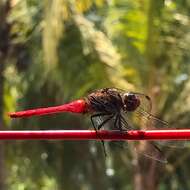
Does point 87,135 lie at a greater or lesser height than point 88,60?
greater

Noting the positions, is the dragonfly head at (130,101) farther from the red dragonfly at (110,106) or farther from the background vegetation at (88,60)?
the background vegetation at (88,60)

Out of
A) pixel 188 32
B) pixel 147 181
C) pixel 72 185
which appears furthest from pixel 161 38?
pixel 72 185

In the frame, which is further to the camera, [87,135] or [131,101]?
[131,101]

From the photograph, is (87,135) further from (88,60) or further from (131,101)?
(88,60)

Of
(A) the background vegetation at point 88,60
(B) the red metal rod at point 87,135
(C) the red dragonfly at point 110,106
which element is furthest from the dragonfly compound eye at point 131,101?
(A) the background vegetation at point 88,60

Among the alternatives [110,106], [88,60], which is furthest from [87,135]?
[88,60]

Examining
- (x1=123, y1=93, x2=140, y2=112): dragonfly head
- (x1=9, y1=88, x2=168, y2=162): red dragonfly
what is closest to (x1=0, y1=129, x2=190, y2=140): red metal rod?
(x1=9, y1=88, x2=168, y2=162): red dragonfly
